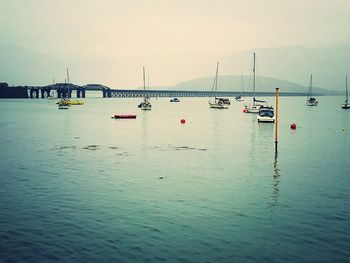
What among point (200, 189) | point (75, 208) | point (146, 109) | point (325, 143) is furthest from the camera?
point (146, 109)

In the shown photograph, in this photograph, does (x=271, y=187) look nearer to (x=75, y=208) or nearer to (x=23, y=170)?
(x=75, y=208)

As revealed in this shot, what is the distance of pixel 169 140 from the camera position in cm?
6125

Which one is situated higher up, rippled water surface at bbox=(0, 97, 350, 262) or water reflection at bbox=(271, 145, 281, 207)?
rippled water surface at bbox=(0, 97, 350, 262)

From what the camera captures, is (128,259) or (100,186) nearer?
(128,259)

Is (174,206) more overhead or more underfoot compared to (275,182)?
more overhead

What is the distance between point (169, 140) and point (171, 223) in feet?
133

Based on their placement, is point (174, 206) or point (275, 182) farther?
point (275, 182)

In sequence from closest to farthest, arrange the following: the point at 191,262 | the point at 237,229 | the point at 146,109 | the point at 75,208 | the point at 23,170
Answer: the point at 191,262 → the point at 237,229 → the point at 75,208 → the point at 23,170 → the point at 146,109

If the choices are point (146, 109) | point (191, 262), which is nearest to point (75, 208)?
point (191, 262)

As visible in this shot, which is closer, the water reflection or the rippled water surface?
the rippled water surface

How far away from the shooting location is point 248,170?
3647 cm

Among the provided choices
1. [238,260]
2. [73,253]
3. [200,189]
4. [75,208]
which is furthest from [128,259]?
[200,189]

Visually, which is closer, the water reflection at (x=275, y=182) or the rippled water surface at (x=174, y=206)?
the rippled water surface at (x=174, y=206)

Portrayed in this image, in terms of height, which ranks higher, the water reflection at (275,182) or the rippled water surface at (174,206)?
the rippled water surface at (174,206)
